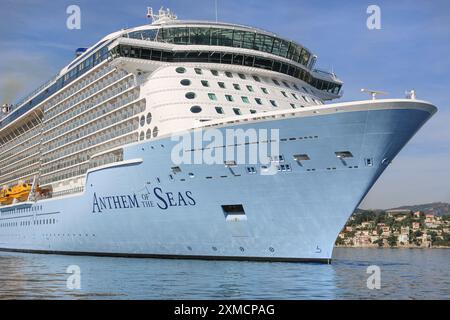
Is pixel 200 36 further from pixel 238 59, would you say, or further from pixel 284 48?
pixel 284 48

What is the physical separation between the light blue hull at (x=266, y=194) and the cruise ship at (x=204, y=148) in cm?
4

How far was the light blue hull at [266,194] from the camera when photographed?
20.4m

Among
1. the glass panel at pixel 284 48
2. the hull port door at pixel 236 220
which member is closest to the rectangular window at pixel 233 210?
the hull port door at pixel 236 220

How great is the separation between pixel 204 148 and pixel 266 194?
3.00 metres

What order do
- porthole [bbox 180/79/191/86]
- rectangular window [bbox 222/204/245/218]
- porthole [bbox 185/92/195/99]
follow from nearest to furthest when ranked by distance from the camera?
rectangular window [bbox 222/204/245/218], porthole [bbox 185/92/195/99], porthole [bbox 180/79/191/86]

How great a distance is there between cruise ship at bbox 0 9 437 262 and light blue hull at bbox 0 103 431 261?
45 millimetres

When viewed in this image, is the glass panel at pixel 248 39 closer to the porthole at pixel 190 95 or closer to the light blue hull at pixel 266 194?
the porthole at pixel 190 95

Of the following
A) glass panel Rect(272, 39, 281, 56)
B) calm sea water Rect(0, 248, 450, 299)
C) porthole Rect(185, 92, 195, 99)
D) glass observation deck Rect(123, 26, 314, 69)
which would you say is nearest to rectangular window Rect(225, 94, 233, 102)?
porthole Rect(185, 92, 195, 99)

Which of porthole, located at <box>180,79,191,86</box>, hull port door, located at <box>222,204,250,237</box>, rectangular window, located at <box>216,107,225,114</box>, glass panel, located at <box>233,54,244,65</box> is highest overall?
glass panel, located at <box>233,54,244,65</box>

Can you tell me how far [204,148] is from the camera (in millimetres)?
22328

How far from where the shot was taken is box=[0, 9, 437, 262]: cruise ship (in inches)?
813

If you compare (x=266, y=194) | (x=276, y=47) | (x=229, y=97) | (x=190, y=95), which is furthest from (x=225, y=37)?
(x=266, y=194)

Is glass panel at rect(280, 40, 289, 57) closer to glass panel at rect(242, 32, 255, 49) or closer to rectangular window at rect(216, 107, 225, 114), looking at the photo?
glass panel at rect(242, 32, 255, 49)

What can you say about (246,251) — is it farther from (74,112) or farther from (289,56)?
(74,112)
